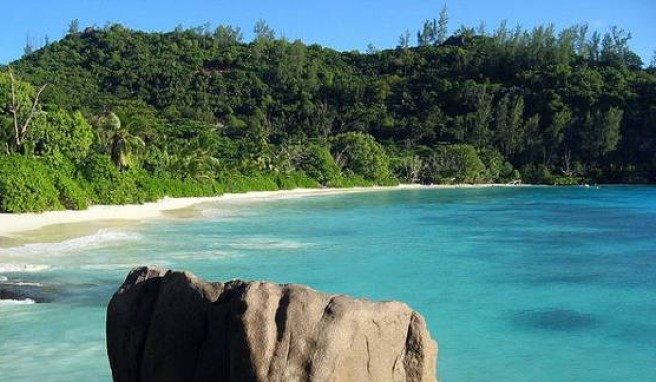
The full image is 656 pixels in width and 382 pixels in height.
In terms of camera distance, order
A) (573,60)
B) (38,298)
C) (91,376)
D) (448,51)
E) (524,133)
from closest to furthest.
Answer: (91,376) → (38,298) → (524,133) → (573,60) → (448,51)

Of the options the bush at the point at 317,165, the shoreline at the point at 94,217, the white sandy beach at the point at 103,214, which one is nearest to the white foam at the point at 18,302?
the shoreline at the point at 94,217

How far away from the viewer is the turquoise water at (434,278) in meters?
13.2

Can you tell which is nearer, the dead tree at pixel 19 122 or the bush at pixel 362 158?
the dead tree at pixel 19 122

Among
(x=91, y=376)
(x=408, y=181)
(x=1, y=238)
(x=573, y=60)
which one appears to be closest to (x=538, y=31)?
(x=573, y=60)

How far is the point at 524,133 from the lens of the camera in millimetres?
124688

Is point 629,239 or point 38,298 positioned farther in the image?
point 629,239

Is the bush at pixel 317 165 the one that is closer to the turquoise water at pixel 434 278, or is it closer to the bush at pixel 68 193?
the turquoise water at pixel 434 278

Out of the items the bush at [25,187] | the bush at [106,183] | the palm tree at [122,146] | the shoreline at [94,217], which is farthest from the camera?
the palm tree at [122,146]

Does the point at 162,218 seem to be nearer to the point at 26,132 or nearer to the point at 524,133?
the point at 26,132

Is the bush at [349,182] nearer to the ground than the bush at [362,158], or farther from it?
nearer to the ground

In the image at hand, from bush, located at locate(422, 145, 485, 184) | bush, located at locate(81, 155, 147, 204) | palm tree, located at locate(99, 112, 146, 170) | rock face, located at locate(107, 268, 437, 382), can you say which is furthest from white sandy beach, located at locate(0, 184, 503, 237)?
bush, located at locate(422, 145, 485, 184)

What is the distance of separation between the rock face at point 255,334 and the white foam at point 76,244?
19083 mm

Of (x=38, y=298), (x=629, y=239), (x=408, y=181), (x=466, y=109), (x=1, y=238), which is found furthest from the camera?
(x=466, y=109)

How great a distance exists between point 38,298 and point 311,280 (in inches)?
321
